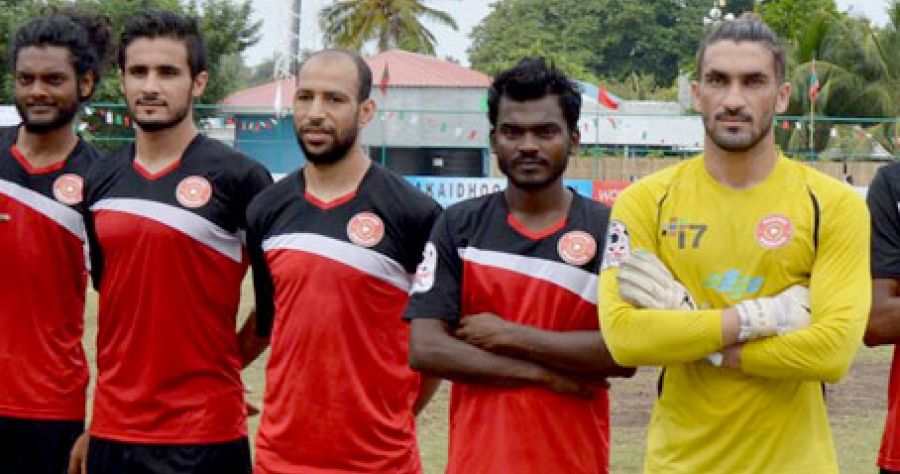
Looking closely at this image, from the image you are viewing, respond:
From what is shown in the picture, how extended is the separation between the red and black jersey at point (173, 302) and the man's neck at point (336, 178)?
1.29 feet

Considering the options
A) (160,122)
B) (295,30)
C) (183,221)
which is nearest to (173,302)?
(183,221)

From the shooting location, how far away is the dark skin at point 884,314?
534cm

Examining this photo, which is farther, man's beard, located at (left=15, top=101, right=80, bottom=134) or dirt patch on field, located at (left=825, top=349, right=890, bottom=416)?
dirt patch on field, located at (left=825, top=349, right=890, bottom=416)

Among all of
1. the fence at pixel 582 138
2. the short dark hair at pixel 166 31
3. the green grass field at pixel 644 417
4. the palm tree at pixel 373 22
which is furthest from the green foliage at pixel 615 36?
the short dark hair at pixel 166 31

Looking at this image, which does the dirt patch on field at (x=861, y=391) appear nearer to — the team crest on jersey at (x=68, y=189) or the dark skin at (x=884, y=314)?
the dark skin at (x=884, y=314)

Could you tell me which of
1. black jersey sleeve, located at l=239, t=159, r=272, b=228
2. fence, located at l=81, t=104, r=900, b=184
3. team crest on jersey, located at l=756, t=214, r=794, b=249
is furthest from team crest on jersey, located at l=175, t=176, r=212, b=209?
fence, located at l=81, t=104, r=900, b=184

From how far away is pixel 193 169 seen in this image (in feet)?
19.2

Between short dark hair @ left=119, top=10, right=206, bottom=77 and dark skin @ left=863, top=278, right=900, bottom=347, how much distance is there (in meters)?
2.61

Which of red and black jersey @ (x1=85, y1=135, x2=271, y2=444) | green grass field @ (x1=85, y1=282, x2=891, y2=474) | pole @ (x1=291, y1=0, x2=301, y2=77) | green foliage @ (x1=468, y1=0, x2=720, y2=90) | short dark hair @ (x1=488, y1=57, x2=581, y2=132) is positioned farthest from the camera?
green foliage @ (x1=468, y1=0, x2=720, y2=90)

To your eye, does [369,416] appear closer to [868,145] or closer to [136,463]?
[136,463]

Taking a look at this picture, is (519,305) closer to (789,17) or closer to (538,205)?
(538,205)

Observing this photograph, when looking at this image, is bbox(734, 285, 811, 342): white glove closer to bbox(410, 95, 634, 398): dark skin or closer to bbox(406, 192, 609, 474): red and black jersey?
bbox(410, 95, 634, 398): dark skin

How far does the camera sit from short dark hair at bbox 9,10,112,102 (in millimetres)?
6430

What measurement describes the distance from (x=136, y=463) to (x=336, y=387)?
879mm
